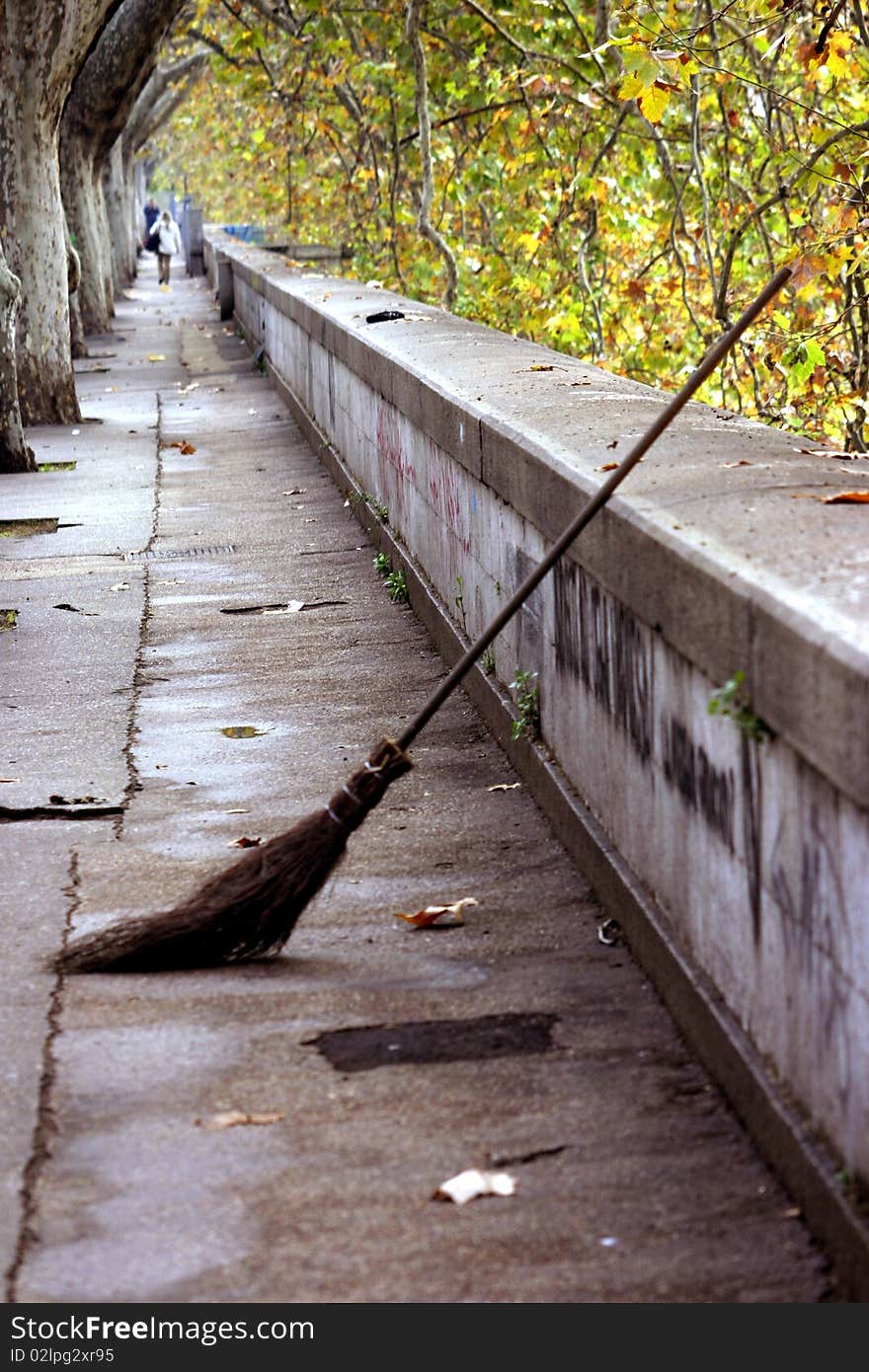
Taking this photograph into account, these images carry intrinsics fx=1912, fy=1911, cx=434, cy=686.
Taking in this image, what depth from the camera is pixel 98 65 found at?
21844 mm

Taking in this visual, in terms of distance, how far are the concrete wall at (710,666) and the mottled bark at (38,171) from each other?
8.15 metres

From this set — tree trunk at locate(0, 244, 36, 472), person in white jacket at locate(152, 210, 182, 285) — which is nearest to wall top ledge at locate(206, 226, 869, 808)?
tree trunk at locate(0, 244, 36, 472)

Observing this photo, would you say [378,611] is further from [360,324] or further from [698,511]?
[698,511]

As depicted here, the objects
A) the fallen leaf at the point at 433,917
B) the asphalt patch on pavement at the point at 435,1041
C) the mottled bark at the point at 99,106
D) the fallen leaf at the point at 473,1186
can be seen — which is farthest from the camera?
the mottled bark at the point at 99,106

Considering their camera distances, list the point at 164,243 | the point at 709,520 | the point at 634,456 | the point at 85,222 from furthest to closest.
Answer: the point at 164,243
the point at 85,222
the point at 634,456
the point at 709,520

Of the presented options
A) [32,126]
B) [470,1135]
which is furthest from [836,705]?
[32,126]

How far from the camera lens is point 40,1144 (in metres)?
3.50

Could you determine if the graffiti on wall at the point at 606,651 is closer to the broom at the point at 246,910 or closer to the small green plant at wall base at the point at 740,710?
the broom at the point at 246,910

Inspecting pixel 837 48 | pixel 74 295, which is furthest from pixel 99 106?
pixel 837 48

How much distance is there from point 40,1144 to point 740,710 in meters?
1.50

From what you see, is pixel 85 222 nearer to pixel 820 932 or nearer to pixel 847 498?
pixel 847 498

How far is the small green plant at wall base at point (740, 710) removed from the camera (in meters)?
3.14

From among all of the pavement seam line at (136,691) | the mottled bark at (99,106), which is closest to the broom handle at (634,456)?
the pavement seam line at (136,691)

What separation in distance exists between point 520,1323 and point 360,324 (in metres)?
9.17
